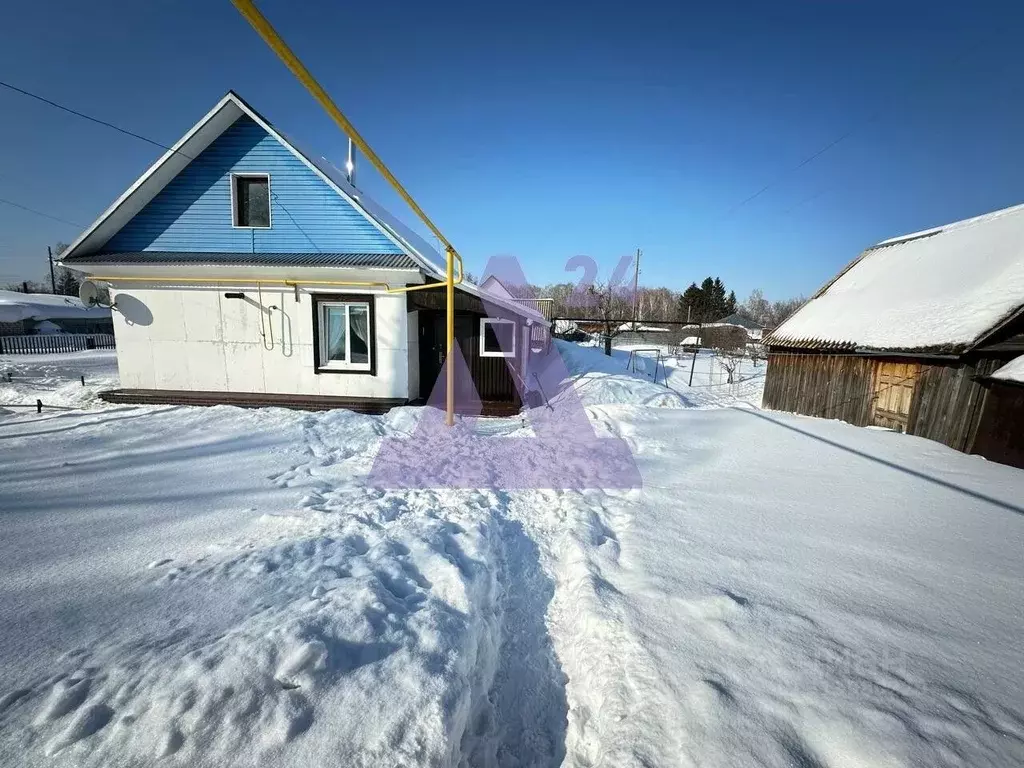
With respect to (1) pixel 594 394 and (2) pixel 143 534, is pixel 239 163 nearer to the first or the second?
(2) pixel 143 534

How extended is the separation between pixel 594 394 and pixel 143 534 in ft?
33.9

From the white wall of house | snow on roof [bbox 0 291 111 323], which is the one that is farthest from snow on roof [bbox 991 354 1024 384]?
snow on roof [bbox 0 291 111 323]

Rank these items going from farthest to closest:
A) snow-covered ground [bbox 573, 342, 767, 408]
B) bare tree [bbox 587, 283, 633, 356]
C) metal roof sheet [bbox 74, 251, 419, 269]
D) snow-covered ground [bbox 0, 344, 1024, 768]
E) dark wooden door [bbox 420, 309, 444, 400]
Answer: bare tree [bbox 587, 283, 633, 356] < snow-covered ground [bbox 573, 342, 767, 408] < dark wooden door [bbox 420, 309, 444, 400] < metal roof sheet [bbox 74, 251, 419, 269] < snow-covered ground [bbox 0, 344, 1024, 768]

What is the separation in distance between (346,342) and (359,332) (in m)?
0.38

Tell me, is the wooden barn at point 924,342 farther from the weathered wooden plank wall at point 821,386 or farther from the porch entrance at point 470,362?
the porch entrance at point 470,362

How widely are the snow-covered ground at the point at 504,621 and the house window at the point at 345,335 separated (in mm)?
4147

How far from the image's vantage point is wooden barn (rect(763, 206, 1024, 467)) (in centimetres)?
655

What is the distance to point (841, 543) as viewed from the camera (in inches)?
129

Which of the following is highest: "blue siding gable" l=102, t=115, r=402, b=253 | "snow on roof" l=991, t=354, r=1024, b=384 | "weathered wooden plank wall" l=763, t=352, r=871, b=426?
"blue siding gable" l=102, t=115, r=402, b=253

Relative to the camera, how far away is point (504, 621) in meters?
2.71

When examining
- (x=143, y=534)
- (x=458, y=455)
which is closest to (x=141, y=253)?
(x=143, y=534)

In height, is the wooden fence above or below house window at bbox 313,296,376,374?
below

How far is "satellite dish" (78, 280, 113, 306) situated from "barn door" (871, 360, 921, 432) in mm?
17917

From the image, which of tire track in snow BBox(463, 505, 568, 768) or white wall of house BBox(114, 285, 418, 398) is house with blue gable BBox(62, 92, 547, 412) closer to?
white wall of house BBox(114, 285, 418, 398)
